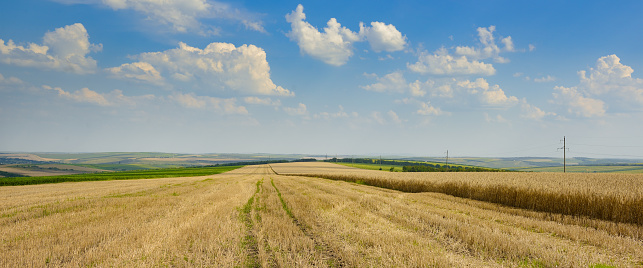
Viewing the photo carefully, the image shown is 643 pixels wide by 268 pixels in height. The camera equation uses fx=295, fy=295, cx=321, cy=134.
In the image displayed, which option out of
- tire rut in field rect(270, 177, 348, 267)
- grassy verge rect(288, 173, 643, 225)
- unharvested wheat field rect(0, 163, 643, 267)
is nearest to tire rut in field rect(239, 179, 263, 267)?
unharvested wheat field rect(0, 163, 643, 267)

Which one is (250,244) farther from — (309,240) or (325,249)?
(325,249)

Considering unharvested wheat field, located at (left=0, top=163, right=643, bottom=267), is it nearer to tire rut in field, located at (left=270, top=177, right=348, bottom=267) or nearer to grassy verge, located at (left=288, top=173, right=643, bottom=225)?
tire rut in field, located at (left=270, top=177, right=348, bottom=267)

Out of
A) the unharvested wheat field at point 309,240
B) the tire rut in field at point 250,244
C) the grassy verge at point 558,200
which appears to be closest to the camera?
the unharvested wheat field at point 309,240

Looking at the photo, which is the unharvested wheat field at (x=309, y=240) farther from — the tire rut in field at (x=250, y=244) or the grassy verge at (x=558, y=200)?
the grassy verge at (x=558, y=200)

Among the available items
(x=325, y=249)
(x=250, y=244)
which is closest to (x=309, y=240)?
(x=325, y=249)

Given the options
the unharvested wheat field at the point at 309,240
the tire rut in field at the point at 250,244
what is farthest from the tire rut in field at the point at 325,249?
the tire rut in field at the point at 250,244

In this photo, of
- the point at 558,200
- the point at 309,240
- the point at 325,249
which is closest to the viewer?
the point at 325,249

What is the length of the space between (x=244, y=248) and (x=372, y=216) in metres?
5.77

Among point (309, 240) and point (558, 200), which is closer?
point (309, 240)

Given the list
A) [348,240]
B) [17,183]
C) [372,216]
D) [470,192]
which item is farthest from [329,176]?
[17,183]

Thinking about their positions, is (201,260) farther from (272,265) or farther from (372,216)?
(372,216)

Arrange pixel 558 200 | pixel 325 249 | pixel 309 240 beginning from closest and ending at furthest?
1. pixel 325 249
2. pixel 309 240
3. pixel 558 200

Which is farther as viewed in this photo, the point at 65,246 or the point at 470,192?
the point at 470,192

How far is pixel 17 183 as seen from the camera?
4906 cm
